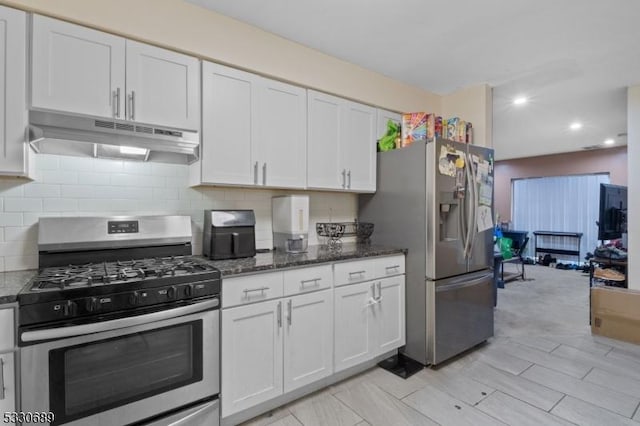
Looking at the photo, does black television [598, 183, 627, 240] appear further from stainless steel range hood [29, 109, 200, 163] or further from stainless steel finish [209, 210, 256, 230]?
stainless steel range hood [29, 109, 200, 163]

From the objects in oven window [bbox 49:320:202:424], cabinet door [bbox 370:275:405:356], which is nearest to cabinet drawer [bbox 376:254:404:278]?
cabinet door [bbox 370:275:405:356]

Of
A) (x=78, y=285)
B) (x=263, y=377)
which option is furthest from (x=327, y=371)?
(x=78, y=285)

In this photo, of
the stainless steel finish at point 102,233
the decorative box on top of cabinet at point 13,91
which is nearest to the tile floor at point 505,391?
the stainless steel finish at point 102,233

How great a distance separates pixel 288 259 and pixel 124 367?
101cm

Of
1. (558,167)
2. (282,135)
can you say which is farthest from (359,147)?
(558,167)

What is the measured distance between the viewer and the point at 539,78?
9.97ft

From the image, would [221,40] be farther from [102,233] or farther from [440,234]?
[440,234]

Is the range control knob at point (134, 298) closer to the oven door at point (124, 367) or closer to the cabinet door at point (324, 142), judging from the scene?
the oven door at point (124, 367)

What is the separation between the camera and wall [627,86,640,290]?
10.4 ft

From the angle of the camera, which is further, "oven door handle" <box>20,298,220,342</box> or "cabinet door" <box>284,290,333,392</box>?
"cabinet door" <box>284,290,333,392</box>

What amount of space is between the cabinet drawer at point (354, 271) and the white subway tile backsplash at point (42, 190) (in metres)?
1.76

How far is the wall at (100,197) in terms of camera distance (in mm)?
1715

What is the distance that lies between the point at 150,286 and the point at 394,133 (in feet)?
7.49

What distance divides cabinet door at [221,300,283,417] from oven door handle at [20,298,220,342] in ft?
0.53
